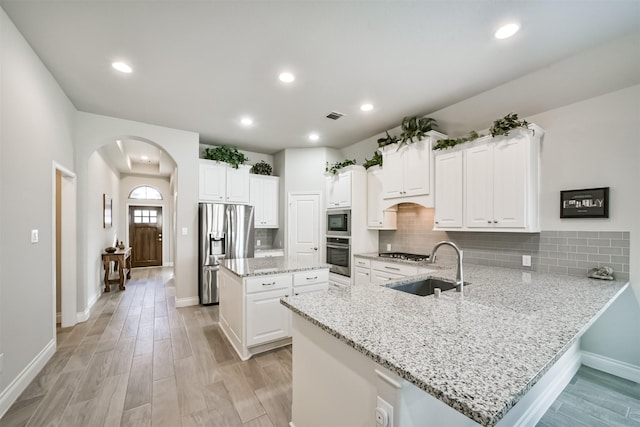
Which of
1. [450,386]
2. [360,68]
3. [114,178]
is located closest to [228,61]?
[360,68]

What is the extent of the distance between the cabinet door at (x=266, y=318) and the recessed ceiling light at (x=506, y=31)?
282cm

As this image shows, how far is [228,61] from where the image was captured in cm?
248

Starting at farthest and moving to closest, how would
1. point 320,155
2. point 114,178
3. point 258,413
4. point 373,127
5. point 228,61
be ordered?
1. point 114,178
2. point 320,155
3. point 373,127
4. point 228,61
5. point 258,413

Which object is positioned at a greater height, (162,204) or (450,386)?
(162,204)

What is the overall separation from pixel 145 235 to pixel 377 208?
23.4 feet

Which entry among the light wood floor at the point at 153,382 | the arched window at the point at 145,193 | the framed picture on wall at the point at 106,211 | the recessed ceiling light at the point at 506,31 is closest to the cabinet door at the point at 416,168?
the recessed ceiling light at the point at 506,31

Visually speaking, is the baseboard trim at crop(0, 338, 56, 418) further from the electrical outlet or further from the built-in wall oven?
the built-in wall oven

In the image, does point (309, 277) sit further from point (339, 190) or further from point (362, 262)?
point (339, 190)

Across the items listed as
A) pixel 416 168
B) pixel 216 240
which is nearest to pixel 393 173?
pixel 416 168

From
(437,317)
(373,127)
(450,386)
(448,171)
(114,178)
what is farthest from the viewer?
(114,178)

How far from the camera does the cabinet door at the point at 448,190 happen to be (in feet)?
10.2

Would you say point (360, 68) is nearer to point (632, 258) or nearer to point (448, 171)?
point (448, 171)

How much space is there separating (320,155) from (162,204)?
5.67 meters

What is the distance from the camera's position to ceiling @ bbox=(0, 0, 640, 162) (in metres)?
1.87
